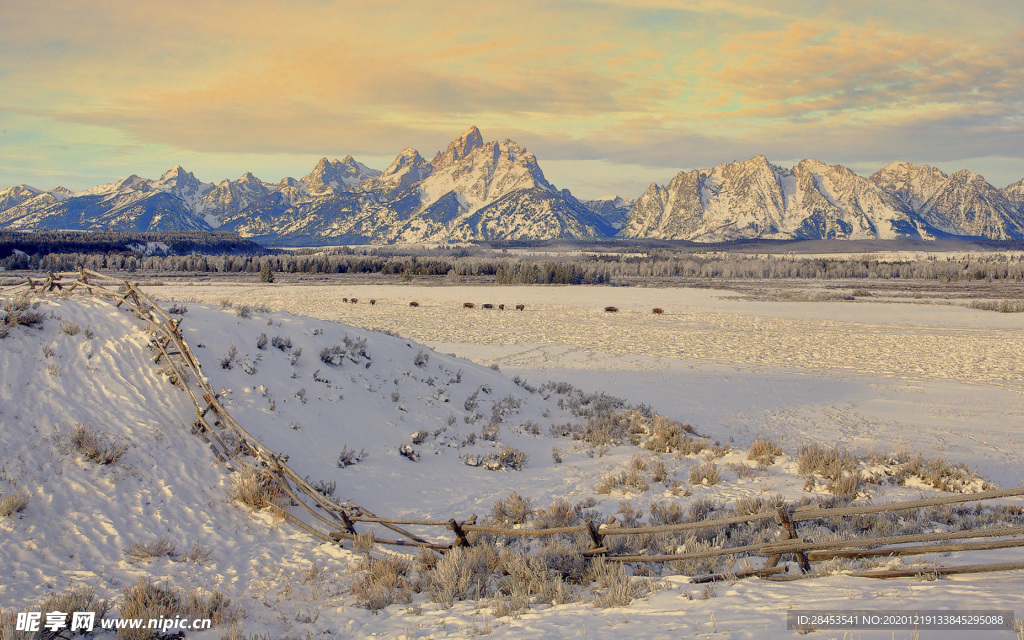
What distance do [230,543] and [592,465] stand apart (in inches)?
222

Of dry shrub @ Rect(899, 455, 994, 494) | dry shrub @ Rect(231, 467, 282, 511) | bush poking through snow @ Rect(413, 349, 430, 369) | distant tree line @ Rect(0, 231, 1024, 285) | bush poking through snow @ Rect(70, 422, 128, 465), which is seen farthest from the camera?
distant tree line @ Rect(0, 231, 1024, 285)

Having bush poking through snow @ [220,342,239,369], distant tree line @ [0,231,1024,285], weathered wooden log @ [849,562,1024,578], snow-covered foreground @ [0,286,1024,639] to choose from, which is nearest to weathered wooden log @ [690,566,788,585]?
snow-covered foreground @ [0,286,1024,639]

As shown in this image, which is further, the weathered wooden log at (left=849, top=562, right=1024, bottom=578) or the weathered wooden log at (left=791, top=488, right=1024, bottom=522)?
the weathered wooden log at (left=849, top=562, right=1024, bottom=578)

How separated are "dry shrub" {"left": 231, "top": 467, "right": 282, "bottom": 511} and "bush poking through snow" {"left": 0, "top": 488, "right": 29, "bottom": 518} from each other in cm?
167

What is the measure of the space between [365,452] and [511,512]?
8.59ft

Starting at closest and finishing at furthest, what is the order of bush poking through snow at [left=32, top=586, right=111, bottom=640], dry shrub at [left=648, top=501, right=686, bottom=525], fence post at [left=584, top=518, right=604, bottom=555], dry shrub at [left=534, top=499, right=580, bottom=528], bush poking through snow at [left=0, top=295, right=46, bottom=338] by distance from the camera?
bush poking through snow at [left=32, top=586, right=111, bottom=640] < fence post at [left=584, top=518, right=604, bottom=555] < dry shrub at [left=534, top=499, right=580, bottom=528] < dry shrub at [left=648, top=501, right=686, bottom=525] < bush poking through snow at [left=0, top=295, right=46, bottom=338]

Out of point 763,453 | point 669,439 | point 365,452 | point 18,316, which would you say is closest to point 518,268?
point 669,439

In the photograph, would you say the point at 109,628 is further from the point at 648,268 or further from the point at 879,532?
the point at 648,268

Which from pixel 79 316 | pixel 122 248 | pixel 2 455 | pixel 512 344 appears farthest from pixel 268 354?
pixel 122 248

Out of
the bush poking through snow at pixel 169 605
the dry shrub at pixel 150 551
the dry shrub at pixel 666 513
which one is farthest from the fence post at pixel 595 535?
the dry shrub at pixel 150 551

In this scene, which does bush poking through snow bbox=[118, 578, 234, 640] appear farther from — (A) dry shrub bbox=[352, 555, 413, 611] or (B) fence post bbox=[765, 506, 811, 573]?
(B) fence post bbox=[765, 506, 811, 573]

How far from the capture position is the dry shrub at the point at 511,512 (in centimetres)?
665

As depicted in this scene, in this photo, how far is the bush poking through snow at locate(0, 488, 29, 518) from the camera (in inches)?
193

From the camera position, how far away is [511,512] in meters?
6.76
